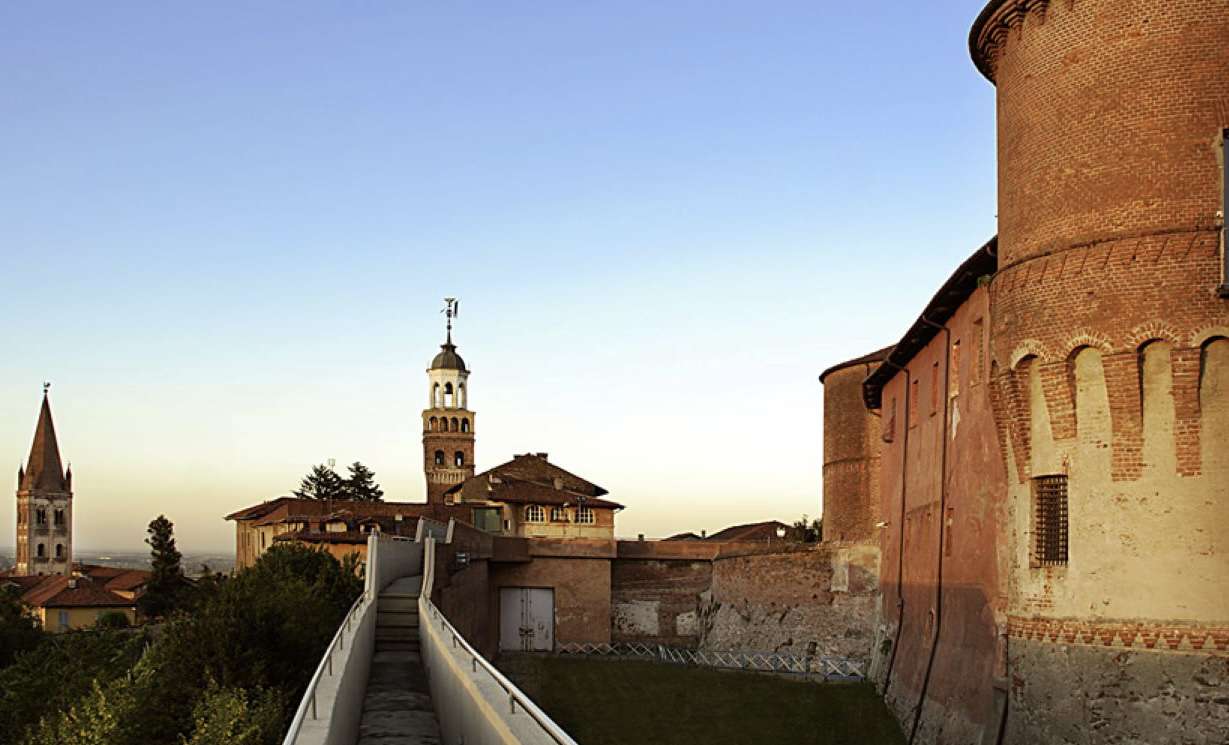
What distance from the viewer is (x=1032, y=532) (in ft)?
58.4

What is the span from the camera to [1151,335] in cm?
1597

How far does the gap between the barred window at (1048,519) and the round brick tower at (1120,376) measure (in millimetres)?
22

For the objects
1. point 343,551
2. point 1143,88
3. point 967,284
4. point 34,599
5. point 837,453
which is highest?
point 1143,88

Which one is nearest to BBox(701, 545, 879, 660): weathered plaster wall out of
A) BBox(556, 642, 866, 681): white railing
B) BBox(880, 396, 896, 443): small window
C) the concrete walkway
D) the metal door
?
BBox(556, 642, 866, 681): white railing

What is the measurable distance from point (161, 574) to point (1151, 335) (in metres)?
86.6

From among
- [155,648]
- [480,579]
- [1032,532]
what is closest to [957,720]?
[1032,532]

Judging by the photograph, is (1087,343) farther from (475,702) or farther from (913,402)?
(913,402)

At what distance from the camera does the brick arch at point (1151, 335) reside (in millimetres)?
15844

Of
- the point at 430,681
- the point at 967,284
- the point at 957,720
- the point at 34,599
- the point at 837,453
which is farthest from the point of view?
the point at 34,599

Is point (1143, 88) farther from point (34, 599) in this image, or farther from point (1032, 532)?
point (34, 599)

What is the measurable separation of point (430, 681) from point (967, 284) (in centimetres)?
1242

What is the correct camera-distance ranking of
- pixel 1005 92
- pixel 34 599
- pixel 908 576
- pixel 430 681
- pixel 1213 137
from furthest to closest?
1. pixel 34 599
2. pixel 908 576
3. pixel 1005 92
4. pixel 430 681
5. pixel 1213 137

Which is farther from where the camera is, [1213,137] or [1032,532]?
[1032,532]

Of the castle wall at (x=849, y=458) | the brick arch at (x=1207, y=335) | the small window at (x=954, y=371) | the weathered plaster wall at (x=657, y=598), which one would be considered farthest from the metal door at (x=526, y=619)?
the brick arch at (x=1207, y=335)
